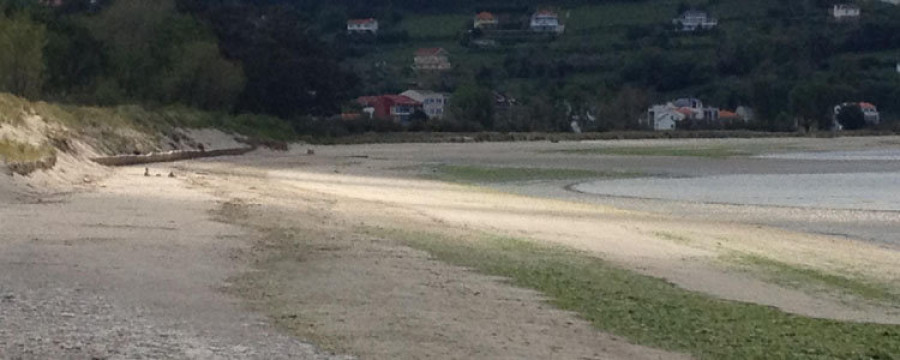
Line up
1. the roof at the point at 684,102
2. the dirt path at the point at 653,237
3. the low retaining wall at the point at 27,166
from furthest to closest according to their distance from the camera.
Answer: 1. the roof at the point at 684,102
2. the low retaining wall at the point at 27,166
3. the dirt path at the point at 653,237

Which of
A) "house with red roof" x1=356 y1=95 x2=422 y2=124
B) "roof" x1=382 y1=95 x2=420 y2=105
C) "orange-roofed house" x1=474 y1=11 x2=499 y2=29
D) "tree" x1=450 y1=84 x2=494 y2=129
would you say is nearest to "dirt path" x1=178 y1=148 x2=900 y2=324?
"tree" x1=450 y1=84 x2=494 y2=129

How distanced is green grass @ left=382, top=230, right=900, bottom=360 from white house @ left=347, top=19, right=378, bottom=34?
172 metres

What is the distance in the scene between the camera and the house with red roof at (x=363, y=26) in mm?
190250

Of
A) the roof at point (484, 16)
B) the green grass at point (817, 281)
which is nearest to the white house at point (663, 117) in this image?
the roof at point (484, 16)

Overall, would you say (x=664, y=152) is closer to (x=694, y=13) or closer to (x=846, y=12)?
(x=694, y=13)

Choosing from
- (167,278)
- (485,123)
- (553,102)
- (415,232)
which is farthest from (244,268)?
(553,102)

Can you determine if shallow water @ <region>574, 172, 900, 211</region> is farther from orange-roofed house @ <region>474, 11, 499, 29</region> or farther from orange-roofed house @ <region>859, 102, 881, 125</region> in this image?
orange-roofed house @ <region>474, 11, 499, 29</region>

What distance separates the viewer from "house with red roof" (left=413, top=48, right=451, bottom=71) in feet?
522

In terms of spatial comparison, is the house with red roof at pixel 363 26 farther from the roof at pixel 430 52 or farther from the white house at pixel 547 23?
the roof at pixel 430 52

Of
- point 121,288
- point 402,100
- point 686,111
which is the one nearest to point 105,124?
point 121,288

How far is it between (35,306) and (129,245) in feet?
16.5

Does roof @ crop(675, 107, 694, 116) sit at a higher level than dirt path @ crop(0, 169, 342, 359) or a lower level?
lower

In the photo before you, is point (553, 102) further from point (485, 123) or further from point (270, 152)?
point (270, 152)

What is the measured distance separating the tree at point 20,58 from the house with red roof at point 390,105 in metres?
69.6
